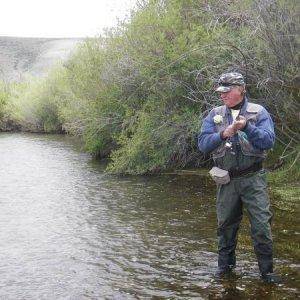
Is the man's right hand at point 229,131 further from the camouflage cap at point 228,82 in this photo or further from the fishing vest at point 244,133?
the camouflage cap at point 228,82

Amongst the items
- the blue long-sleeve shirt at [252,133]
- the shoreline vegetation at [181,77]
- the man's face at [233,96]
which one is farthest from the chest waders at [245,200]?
the shoreline vegetation at [181,77]

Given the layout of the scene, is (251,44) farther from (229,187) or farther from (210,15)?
(229,187)

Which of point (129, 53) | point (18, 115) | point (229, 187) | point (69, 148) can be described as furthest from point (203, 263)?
point (18, 115)

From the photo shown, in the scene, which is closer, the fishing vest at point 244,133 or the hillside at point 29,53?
the fishing vest at point 244,133

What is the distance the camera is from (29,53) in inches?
5974

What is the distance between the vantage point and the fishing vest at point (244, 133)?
583 centimetres

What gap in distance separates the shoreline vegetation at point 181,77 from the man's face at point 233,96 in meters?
5.98

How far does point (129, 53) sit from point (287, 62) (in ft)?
20.8

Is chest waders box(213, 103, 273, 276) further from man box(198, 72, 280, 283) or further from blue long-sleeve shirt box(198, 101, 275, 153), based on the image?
blue long-sleeve shirt box(198, 101, 275, 153)

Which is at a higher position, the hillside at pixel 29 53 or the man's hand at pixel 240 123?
the hillside at pixel 29 53

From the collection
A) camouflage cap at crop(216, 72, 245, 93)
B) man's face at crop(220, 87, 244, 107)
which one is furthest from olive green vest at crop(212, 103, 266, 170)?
camouflage cap at crop(216, 72, 245, 93)

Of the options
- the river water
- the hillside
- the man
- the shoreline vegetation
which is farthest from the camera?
the hillside

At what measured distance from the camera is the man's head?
19.3ft

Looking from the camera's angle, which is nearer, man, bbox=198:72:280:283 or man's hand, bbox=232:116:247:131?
man's hand, bbox=232:116:247:131
